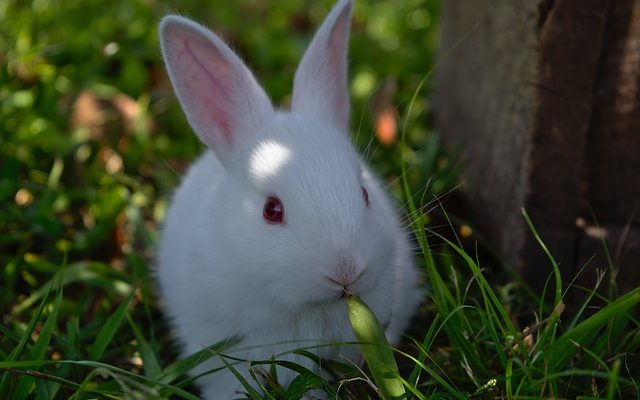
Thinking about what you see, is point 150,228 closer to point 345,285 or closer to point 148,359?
point 148,359

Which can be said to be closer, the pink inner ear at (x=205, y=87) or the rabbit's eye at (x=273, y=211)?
the rabbit's eye at (x=273, y=211)

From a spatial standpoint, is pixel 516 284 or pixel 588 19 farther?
pixel 516 284

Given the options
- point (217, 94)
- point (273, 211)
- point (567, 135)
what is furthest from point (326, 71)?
point (567, 135)

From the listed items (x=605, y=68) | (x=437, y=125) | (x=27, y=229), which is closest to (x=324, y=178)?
(x=605, y=68)

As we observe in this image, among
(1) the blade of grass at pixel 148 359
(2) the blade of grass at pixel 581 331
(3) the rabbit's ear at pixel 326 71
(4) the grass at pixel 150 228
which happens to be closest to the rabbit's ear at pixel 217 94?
(3) the rabbit's ear at pixel 326 71

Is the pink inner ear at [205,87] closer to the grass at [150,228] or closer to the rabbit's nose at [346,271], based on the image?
the grass at [150,228]

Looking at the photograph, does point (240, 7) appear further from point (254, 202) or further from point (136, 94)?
point (254, 202)

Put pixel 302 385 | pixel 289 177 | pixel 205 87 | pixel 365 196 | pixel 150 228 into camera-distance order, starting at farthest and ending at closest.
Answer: pixel 150 228
pixel 205 87
pixel 365 196
pixel 289 177
pixel 302 385
